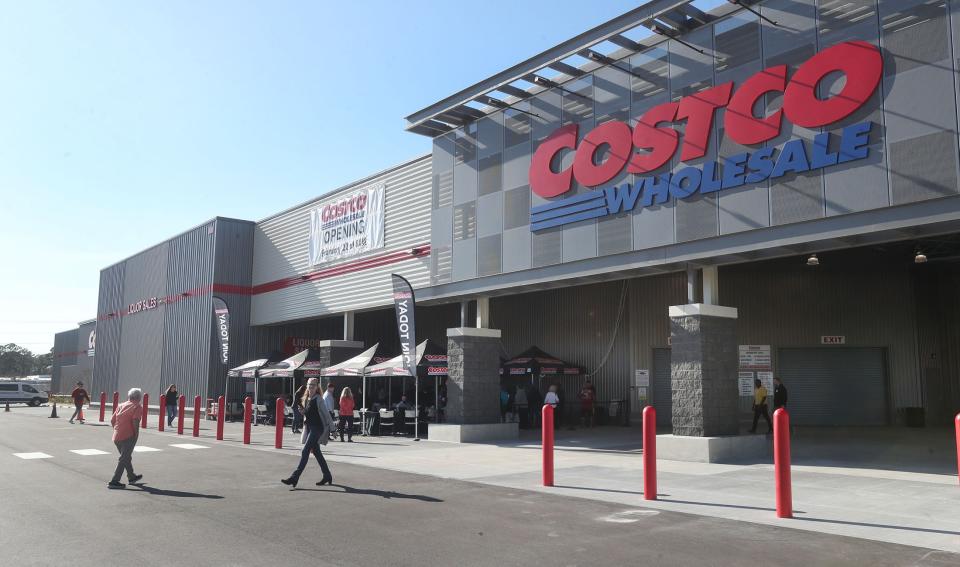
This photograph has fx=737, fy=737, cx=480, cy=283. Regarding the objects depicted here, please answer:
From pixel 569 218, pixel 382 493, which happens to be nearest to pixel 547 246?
pixel 569 218

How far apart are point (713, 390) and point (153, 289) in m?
36.0

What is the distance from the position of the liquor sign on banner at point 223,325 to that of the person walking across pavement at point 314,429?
67.1 feet

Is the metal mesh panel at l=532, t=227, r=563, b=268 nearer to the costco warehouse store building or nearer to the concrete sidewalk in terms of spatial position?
the costco warehouse store building

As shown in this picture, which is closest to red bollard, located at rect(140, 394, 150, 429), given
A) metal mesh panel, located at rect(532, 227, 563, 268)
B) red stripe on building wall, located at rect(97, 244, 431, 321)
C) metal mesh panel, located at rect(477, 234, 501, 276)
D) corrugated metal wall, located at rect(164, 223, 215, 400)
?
corrugated metal wall, located at rect(164, 223, 215, 400)

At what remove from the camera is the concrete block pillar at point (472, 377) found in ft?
70.2

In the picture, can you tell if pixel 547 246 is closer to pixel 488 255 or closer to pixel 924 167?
pixel 488 255

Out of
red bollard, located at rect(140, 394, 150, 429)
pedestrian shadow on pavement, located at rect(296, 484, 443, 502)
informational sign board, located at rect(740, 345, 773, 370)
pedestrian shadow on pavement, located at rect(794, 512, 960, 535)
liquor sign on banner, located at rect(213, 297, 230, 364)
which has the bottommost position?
pedestrian shadow on pavement, located at rect(296, 484, 443, 502)

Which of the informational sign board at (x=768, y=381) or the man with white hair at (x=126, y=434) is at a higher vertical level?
the informational sign board at (x=768, y=381)

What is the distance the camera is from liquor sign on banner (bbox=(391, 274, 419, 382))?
20938 mm

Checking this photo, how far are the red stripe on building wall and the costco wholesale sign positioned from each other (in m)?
0.46

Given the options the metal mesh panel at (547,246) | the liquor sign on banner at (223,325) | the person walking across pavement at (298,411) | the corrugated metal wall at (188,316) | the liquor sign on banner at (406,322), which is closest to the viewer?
the metal mesh panel at (547,246)

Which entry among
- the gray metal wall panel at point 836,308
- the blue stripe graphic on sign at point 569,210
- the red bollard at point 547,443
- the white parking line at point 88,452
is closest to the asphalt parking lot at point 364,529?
the red bollard at point 547,443

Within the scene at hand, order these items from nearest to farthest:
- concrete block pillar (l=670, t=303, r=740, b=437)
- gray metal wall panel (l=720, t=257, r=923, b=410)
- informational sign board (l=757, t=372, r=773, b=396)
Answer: concrete block pillar (l=670, t=303, r=740, b=437) → informational sign board (l=757, t=372, r=773, b=396) → gray metal wall panel (l=720, t=257, r=923, b=410)

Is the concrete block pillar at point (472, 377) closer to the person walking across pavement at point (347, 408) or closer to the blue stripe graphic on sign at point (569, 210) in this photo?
the person walking across pavement at point (347, 408)
